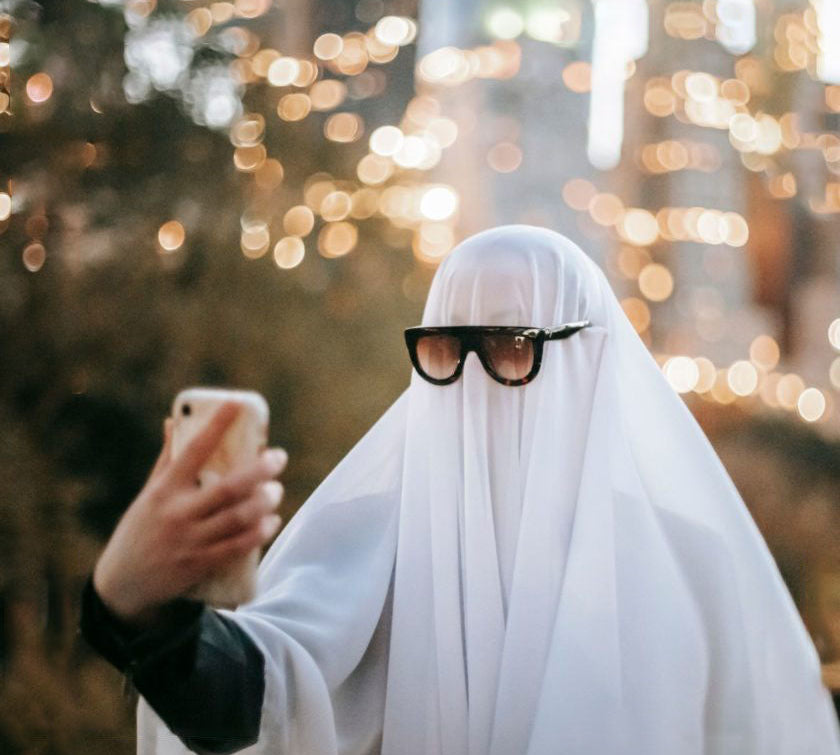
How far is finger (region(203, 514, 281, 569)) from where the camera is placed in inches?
64.1

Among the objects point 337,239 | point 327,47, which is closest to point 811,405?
point 327,47

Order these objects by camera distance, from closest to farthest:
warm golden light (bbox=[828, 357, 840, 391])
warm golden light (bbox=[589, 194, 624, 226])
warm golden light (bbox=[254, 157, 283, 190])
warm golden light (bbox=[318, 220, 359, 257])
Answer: warm golden light (bbox=[254, 157, 283, 190]), warm golden light (bbox=[318, 220, 359, 257]), warm golden light (bbox=[828, 357, 840, 391]), warm golden light (bbox=[589, 194, 624, 226])

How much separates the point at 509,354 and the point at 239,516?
88 cm

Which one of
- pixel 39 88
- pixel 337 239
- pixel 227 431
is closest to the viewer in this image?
pixel 227 431

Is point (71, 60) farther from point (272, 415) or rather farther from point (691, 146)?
point (691, 146)

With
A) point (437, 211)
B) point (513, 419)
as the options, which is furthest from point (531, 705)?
point (437, 211)

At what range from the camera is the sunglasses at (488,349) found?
236cm

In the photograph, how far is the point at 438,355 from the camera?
2.41 m

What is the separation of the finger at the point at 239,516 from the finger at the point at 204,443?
61 mm

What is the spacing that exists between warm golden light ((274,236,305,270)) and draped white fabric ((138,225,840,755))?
8696mm

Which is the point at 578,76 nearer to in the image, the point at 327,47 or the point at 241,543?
the point at 327,47

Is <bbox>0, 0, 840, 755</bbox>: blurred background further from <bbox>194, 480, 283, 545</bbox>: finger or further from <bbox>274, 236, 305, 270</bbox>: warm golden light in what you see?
<bbox>194, 480, 283, 545</bbox>: finger

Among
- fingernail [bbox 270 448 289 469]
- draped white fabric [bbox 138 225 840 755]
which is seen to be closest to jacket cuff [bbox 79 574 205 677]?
fingernail [bbox 270 448 289 469]

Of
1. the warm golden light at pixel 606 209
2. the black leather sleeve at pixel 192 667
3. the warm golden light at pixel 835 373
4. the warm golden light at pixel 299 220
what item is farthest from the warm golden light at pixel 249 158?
the warm golden light at pixel 606 209
